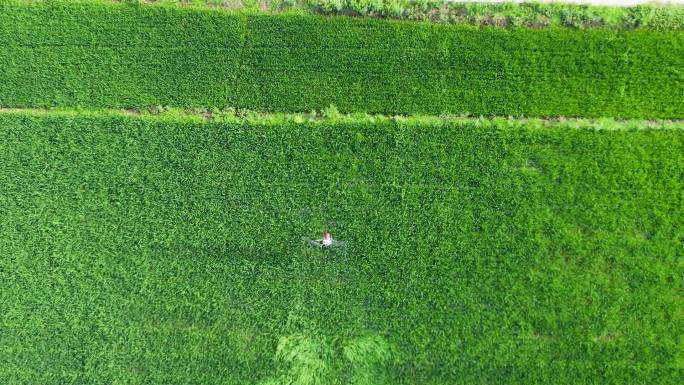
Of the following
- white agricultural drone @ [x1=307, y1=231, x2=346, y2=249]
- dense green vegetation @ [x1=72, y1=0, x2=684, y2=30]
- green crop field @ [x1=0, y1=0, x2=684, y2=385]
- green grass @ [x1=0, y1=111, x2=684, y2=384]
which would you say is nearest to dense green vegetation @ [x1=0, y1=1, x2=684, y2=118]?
green crop field @ [x1=0, y1=0, x2=684, y2=385]

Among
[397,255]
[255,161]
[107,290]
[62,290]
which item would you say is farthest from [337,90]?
[62,290]

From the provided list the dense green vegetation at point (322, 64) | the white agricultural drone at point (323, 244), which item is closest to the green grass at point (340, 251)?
the white agricultural drone at point (323, 244)

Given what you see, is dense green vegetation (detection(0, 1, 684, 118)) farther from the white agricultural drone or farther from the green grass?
the white agricultural drone

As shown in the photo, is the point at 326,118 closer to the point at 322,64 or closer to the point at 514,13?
the point at 322,64

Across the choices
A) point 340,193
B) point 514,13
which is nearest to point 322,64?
point 340,193

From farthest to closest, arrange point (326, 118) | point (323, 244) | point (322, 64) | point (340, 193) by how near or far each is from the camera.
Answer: point (322, 64) → point (326, 118) → point (340, 193) → point (323, 244)

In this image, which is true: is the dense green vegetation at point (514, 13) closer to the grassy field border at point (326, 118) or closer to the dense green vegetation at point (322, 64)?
the dense green vegetation at point (322, 64)

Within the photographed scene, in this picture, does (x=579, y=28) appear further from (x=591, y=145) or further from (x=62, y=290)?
(x=62, y=290)
